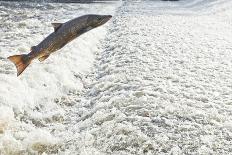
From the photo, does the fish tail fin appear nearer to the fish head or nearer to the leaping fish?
the leaping fish

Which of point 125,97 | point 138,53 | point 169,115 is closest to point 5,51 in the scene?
point 138,53

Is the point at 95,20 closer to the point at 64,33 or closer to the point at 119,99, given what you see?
the point at 64,33

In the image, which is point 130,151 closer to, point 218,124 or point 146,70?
point 218,124

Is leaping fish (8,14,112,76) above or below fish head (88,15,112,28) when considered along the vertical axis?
below

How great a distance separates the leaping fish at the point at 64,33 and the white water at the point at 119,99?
1.85 metres

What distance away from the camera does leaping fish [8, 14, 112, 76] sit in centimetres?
398

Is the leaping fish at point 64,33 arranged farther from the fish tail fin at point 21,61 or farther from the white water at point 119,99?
the white water at point 119,99

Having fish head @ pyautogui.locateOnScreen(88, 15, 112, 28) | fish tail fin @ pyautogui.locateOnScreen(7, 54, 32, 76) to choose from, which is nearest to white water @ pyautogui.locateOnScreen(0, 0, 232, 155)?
fish tail fin @ pyautogui.locateOnScreen(7, 54, 32, 76)

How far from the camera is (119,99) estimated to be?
25.5 ft

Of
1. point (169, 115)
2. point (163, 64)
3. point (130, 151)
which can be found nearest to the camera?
point (130, 151)

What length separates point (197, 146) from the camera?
Result: 19.6 feet

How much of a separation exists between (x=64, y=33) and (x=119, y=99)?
3862 mm

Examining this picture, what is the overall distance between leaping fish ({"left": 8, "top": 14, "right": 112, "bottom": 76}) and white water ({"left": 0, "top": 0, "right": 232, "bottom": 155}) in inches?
73.0

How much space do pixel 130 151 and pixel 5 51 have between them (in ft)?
21.7
